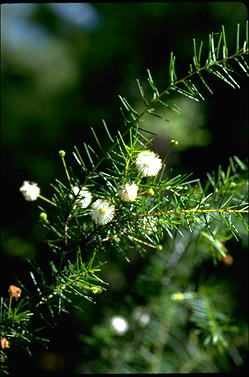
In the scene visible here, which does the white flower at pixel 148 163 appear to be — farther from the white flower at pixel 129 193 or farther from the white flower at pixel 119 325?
the white flower at pixel 119 325

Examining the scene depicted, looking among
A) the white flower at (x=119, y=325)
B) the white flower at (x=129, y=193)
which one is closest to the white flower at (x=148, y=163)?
the white flower at (x=129, y=193)

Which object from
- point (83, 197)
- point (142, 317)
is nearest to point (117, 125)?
point (142, 317)

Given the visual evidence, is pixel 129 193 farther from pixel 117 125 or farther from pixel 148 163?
pixel 117 125

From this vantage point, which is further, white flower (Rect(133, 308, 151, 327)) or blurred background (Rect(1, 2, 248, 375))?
blurred background (Rect(1, 2, 248, 375))

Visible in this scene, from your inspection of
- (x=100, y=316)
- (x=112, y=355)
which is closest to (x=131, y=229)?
(x=112, y=355)

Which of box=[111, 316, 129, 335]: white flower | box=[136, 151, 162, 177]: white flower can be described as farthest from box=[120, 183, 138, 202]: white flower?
box=[111, 316, 129, 335]: white flower

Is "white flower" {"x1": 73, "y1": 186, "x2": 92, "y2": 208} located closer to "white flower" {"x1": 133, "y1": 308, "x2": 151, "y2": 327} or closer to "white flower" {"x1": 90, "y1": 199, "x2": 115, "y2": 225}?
"white flower" {"x1": 90, "y1": 199, "x2": 115, "y2": 225}
